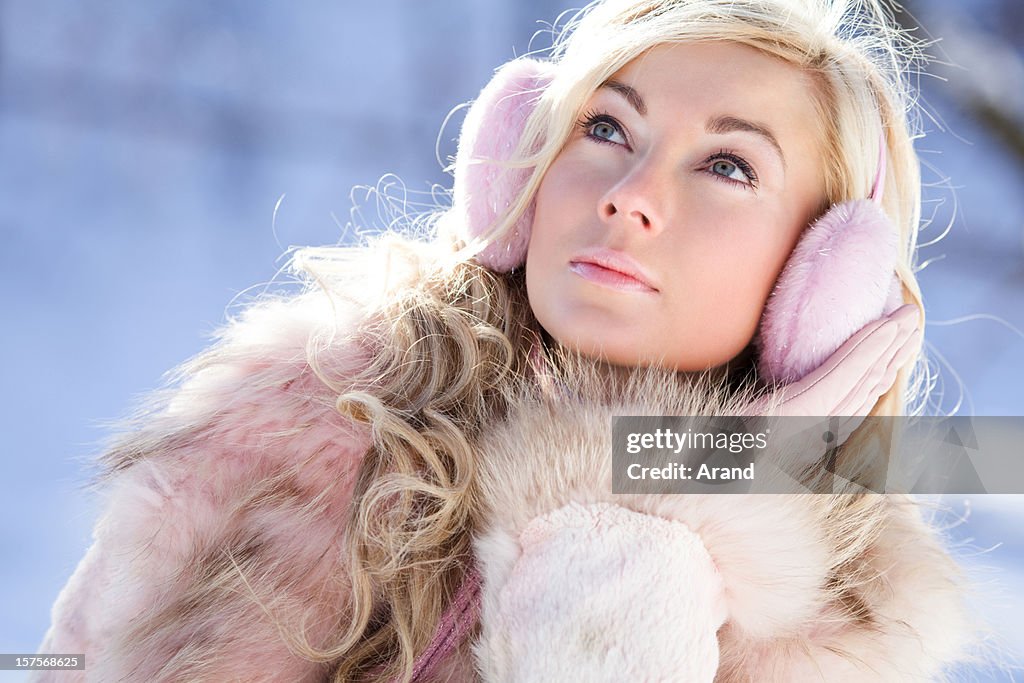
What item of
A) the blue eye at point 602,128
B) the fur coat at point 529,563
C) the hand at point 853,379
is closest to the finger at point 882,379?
the hand at point 853,379

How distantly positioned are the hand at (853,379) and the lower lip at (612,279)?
0.20 meters

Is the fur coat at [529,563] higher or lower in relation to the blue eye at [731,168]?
lower

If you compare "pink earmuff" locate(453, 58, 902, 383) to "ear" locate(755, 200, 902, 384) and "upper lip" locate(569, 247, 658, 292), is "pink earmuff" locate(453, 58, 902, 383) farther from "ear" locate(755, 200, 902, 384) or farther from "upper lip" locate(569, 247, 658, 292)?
"upper lip" locate(569, 247, 658, 292)

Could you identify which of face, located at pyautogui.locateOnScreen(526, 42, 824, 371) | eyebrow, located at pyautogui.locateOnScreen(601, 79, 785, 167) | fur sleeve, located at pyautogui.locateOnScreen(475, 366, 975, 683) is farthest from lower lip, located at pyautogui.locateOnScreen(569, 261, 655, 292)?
eyebrow, located at pyautogui.locateOnScreen(601, 79, 785, 167)

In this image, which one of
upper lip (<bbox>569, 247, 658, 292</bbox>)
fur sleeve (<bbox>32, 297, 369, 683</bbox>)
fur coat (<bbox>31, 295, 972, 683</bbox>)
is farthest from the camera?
upper lip (<bbox>569, 247, 658, 292</bbox>)

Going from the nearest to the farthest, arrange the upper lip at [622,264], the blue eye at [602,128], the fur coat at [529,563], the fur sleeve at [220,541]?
the fur coat at [529,563]
the fur sleeve at [220,541]
the upper lip at [622,264]
the blue eye at [602,128]

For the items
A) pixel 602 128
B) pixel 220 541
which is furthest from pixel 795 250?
pixel 220 541

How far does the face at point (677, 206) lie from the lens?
3.58 feet

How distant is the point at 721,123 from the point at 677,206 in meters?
0.13

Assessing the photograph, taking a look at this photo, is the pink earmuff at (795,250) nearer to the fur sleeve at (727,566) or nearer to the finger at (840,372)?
the finger at (840,372)

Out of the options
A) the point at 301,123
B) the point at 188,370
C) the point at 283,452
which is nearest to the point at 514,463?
the point at 283,452

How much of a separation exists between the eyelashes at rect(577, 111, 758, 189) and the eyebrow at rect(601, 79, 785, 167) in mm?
29

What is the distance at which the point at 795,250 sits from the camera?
1176mm

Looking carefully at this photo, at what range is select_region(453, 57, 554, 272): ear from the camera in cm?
125
